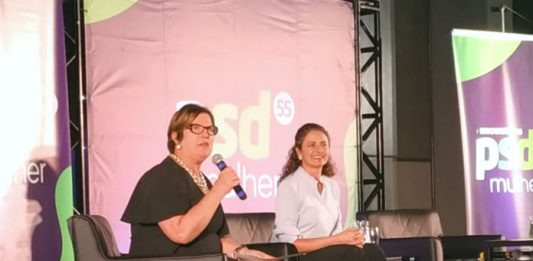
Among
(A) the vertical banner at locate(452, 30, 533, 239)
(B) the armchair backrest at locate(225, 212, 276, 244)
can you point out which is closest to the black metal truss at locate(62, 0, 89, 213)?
(B) the armchair backrest at locate(225, 212, 276, 244)

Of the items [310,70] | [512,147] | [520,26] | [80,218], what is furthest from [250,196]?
[520,26]

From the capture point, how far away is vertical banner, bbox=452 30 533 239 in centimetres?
771

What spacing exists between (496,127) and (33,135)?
405 cm

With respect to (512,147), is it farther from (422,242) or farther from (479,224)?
(422,242)

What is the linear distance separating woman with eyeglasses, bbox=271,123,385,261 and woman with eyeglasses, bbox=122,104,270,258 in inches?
43.2

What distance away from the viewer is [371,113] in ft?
26.1

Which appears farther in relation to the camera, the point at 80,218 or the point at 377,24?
the point at 377,24

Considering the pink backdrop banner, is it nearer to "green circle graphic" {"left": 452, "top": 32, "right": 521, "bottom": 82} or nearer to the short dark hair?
"green circle graphic" {"left": 452, "top": 32, "right": 521, "bottom": 82}

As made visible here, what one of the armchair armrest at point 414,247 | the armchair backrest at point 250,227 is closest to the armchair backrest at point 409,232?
the armchair armrest at point 414,247

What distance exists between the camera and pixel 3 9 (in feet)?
17.3

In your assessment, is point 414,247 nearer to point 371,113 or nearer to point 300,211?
point 300,211

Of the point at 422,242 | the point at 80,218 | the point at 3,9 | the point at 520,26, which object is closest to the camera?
the point at 80,218

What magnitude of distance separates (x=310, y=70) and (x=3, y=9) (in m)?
2.65

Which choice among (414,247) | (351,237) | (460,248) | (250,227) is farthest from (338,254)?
(460,248)
